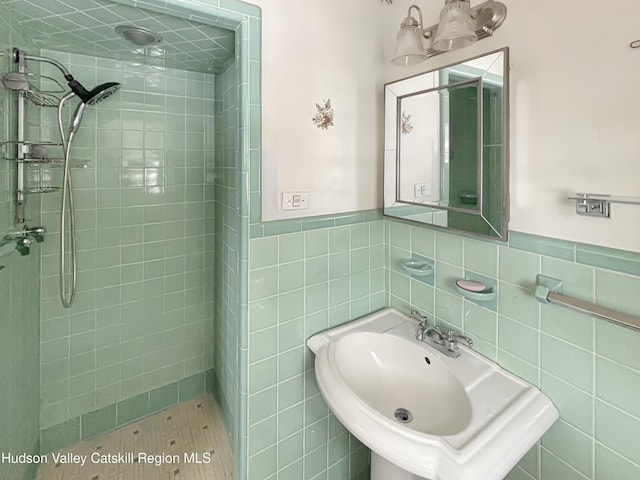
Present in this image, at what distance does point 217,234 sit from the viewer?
192 centimetres

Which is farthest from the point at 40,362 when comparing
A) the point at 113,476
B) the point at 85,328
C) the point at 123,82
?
the point at 123,82

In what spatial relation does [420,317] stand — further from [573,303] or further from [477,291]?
[573,303]

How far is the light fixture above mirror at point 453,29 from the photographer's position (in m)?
0.94

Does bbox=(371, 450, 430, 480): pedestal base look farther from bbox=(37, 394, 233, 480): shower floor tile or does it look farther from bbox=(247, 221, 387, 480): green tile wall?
bbox=(37, 394, 233, 480): shower floor tile

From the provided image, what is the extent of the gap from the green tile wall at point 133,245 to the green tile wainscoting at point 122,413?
36 mm

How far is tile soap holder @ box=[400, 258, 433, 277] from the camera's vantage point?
124 centimetres

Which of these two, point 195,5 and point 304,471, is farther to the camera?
point 304,471

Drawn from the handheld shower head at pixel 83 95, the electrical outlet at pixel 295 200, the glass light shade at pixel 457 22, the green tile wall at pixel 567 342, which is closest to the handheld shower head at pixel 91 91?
the handheld shower head at pixel 83 95

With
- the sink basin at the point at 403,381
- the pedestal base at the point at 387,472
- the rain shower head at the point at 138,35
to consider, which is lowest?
the pedestal base at the point at 387,472

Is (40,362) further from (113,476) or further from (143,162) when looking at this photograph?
(143,162)

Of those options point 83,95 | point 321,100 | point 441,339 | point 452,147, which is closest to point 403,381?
point 441,339

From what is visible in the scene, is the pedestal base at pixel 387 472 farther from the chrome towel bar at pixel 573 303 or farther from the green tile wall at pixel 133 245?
the green tile wall at pixel 133 245

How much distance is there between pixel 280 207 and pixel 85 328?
1.37 meters

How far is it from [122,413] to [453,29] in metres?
2.40
